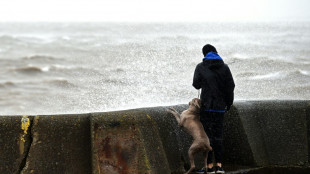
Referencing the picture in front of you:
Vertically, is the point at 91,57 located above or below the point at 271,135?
above

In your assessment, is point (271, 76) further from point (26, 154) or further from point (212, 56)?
point (26, 154)

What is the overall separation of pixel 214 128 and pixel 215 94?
0.40 meters

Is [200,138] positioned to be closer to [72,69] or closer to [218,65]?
[218,65]

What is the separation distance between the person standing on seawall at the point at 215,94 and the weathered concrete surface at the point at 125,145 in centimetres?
63

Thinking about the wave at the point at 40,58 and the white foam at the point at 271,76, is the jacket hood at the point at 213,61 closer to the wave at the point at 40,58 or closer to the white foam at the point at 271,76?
the white foam at the point at 271,76

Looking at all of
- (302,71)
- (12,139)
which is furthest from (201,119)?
(302,71)

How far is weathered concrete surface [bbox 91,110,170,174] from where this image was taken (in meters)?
4.52

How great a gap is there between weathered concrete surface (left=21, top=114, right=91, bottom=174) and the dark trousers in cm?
136

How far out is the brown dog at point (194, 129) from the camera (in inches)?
189

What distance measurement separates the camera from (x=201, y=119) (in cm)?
502

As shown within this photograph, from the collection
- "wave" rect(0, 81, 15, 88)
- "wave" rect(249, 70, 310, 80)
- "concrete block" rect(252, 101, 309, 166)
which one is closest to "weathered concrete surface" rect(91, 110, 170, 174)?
"concrete block" rect(252, 101, 309, 166)

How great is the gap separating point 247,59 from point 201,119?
19.2m

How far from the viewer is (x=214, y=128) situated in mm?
4934

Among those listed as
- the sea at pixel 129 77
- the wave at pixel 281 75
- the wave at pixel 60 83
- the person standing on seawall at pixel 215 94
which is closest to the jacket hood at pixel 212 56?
the person standing on seawall at pixel 215 94
